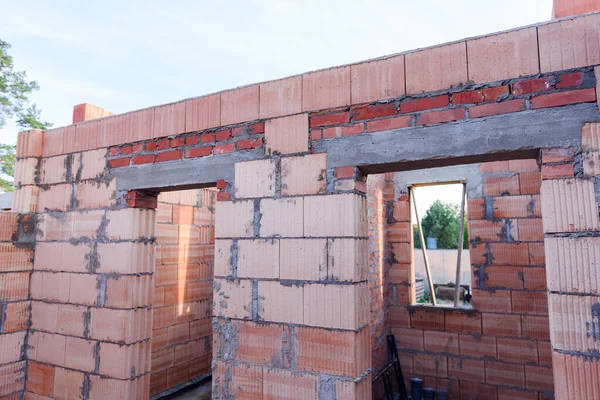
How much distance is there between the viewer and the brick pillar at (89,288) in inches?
132

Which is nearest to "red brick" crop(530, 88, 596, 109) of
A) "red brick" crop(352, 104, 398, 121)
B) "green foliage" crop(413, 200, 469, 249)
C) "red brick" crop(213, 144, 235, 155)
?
"red brick" crop(352, 104, 398, 121)

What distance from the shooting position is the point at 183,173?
321 cm

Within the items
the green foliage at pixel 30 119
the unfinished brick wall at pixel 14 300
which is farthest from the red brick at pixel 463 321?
the green foliage at pixel 30 119

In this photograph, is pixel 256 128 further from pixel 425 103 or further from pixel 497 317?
pixel 497 317

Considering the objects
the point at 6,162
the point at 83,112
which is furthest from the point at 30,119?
the point at 83,112

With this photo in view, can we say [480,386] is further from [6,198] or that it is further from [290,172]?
[6,198]

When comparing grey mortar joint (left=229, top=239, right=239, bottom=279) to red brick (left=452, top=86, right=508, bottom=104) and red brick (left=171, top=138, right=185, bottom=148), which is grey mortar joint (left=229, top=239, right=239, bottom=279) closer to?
red brick (left=171, top=138, right=185, bottom=148)

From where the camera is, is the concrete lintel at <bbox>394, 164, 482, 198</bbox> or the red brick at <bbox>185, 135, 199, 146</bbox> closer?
the red brick at <bbox>185, 135, 199, 146</bbox>

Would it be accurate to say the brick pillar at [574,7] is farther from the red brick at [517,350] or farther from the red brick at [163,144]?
the red brick at [163,144]

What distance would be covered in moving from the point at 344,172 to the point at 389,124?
1.38ft

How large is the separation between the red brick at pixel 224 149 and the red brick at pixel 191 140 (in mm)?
221

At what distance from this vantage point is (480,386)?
456cm

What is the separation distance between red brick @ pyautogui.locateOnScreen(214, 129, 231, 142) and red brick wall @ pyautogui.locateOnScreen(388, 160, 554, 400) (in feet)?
10.7

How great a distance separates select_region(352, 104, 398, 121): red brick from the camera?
8.34ft
